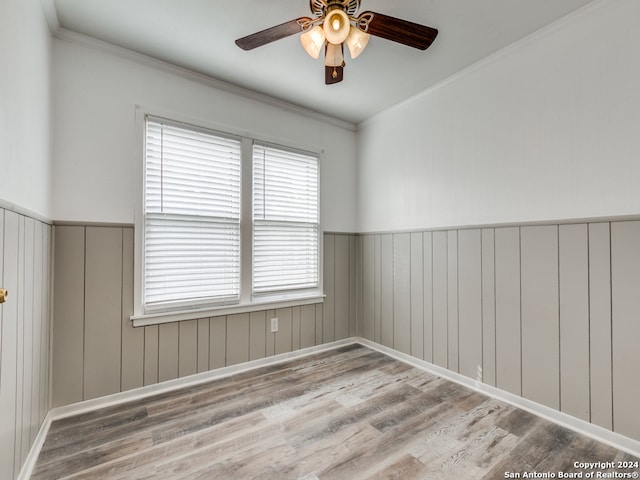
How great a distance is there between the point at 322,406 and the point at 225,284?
4.27 feet

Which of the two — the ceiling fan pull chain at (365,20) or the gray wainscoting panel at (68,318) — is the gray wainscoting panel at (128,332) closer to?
the gray wainscoting panel at (68,318)

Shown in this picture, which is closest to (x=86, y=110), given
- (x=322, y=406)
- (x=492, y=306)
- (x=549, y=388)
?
(x=322, y=406)

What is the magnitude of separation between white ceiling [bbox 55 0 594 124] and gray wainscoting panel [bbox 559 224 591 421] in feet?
4.68

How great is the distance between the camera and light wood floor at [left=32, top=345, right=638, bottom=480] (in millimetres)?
1592

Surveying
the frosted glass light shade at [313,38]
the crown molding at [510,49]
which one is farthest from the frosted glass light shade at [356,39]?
the crown molding at [510,49]

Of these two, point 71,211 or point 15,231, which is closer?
point 15,231

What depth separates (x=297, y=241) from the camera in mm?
3242

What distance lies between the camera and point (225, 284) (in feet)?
9.00

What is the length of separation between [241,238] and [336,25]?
73.9 inches

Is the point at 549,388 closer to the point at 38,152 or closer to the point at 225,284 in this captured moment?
Answer: the point at 225,284

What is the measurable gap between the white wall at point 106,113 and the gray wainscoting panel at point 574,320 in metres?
2.78

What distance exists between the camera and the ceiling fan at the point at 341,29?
5.00 feet

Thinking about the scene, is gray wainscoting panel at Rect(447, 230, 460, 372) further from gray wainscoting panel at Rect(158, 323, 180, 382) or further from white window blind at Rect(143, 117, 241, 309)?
gray wainscoting panel at Rect(158, 323, 180, 382)

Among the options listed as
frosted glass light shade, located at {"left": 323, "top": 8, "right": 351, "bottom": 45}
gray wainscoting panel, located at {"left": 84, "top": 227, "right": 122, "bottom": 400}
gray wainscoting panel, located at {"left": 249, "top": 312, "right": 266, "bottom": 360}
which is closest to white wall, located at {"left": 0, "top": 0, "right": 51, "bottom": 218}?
gray wainscoting panel, located at {"left": 84, "top": 227, "right": 122, "bottom": 400}
